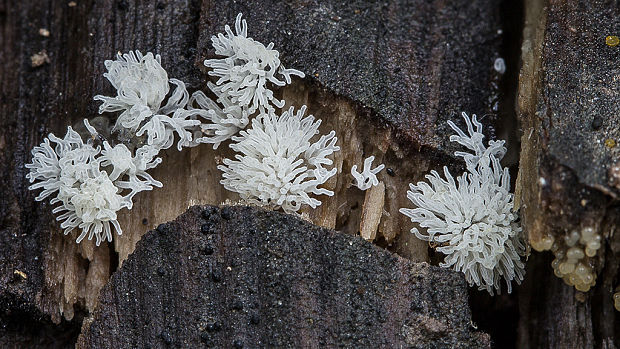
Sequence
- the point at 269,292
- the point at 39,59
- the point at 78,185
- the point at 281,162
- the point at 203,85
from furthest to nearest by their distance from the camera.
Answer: the point at 39,59
the point at 203,85
the point at 78,185
the point at 281,162
the point at 269,292

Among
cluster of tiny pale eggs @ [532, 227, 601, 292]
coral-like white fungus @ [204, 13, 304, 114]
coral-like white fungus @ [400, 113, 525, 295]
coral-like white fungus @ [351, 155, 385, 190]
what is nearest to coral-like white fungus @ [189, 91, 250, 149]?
coral-like white fungus @ [204, 13, 304, 114]

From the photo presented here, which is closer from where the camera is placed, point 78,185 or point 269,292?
point 269,292

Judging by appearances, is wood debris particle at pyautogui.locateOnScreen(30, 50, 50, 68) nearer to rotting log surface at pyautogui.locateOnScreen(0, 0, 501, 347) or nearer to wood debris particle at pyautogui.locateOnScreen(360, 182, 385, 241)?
rotting log surface at pyautogui.locateOnScreen(0, 0, 501, 347)

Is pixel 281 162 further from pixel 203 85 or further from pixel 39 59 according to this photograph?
pixel 39 59

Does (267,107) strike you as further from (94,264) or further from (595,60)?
(595,60)

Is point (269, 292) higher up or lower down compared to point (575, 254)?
lower down

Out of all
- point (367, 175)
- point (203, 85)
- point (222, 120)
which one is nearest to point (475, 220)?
point (367, 175)

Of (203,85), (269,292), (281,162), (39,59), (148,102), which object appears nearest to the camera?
(269,292)
